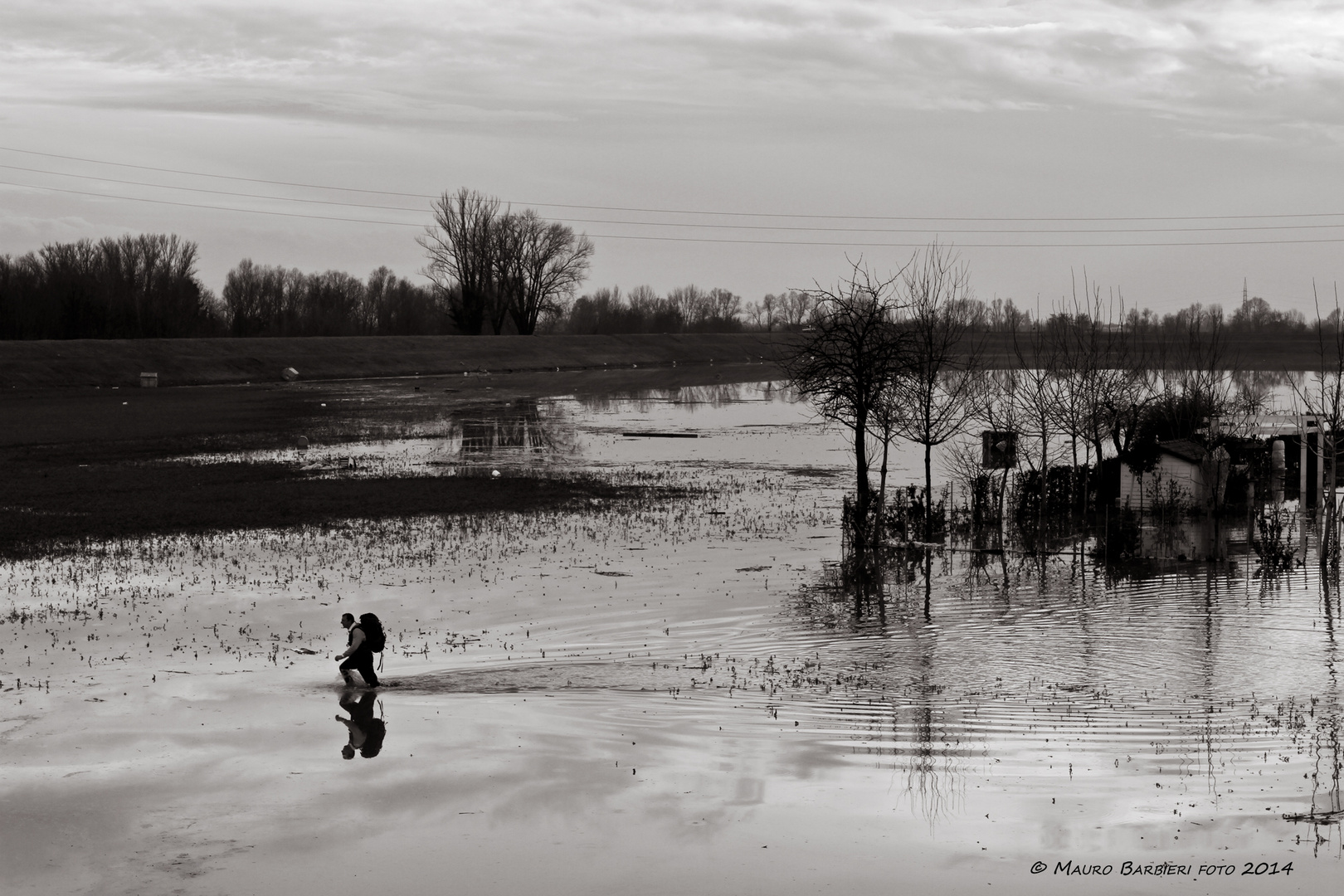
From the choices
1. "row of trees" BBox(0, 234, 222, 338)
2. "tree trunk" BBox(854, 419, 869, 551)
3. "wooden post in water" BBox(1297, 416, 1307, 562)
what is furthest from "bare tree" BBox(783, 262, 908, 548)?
"row of trees" BBox(0, 234, 222, 338)

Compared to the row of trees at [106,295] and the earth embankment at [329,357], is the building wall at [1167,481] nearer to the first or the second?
the earth embankment at [329,357]

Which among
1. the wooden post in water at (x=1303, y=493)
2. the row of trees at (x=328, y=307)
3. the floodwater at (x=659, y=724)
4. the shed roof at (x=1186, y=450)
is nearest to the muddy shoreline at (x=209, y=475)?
the floodwater at (x=659, y=724)

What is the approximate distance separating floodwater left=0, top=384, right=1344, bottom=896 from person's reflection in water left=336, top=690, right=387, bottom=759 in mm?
55

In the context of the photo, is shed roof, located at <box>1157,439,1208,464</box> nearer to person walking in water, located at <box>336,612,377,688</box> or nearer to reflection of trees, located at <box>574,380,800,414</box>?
person walking in water, located at <box>336,612,377,688</box>

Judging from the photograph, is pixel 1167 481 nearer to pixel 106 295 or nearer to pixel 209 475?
pixel 209 475

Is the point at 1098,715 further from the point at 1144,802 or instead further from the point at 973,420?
the point at 973,420

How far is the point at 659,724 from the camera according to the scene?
47.5ft

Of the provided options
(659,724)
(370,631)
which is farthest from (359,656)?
(659,724)

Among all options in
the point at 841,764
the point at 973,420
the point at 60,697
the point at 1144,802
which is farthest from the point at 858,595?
the point at 973,420

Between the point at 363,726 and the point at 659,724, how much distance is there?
3.29 metres

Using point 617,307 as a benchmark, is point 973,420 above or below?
below

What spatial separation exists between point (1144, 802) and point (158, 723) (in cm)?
1040

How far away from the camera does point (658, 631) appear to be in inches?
766

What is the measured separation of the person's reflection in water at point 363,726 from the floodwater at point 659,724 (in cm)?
5
